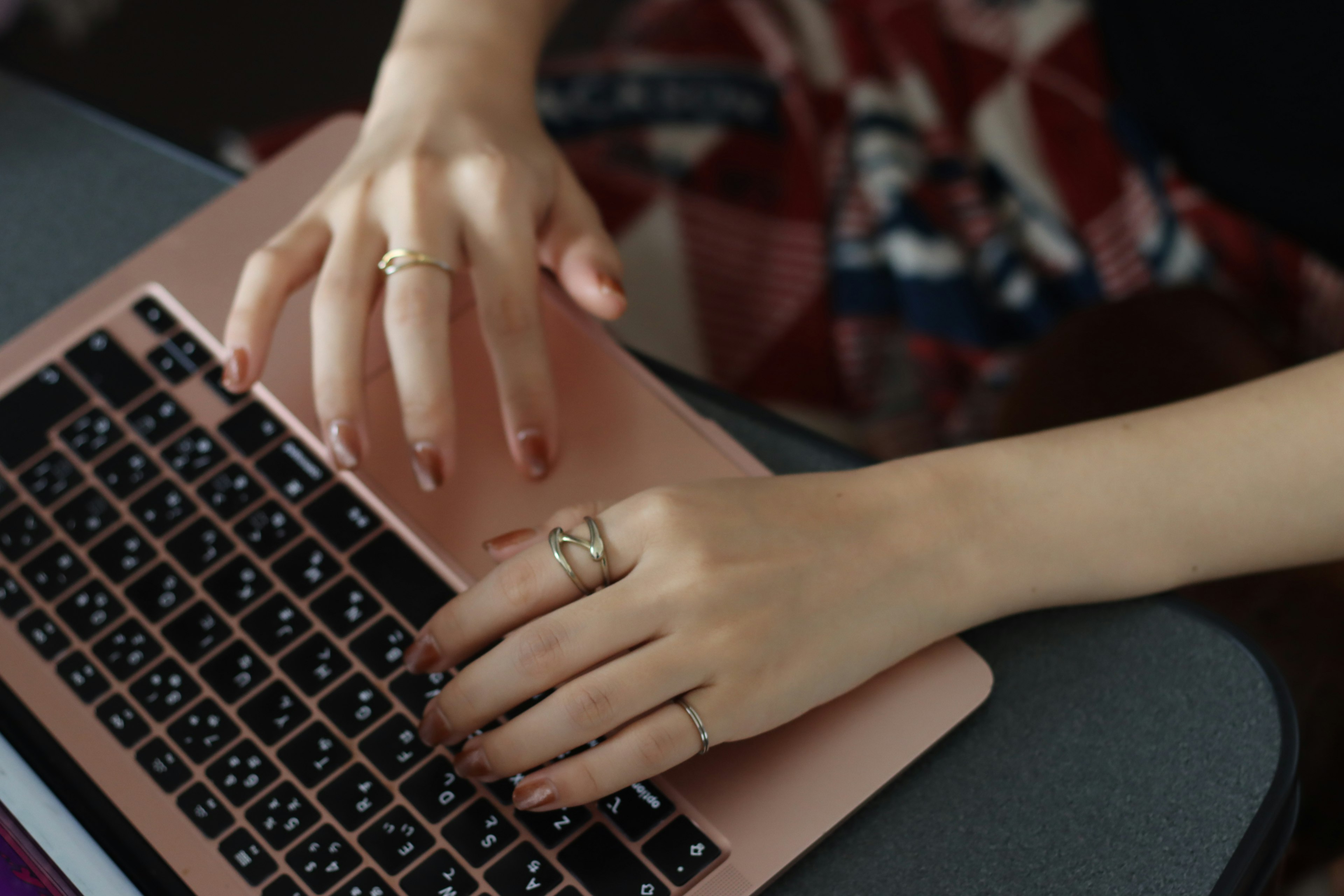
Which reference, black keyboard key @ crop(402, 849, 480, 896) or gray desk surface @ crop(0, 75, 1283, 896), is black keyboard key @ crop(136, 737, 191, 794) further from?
gray desk surface @ crop(0, 75, 1283, 896)

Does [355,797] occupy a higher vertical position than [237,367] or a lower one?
lower

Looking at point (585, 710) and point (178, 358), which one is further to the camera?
point (178, 358)

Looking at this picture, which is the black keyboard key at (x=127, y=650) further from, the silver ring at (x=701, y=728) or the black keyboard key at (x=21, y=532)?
the silver ring at (x=701, y=728)

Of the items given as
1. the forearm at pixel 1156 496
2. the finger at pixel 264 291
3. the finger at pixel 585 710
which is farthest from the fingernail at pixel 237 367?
the forearm at pixel 1156 496

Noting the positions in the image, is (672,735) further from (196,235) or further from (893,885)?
(196,235)

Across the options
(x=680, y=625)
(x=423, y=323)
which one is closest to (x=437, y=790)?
(x=680, y=625)

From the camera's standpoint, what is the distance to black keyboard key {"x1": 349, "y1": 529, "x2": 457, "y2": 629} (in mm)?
498

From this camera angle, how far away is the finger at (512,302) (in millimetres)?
532

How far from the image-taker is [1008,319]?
91 cm

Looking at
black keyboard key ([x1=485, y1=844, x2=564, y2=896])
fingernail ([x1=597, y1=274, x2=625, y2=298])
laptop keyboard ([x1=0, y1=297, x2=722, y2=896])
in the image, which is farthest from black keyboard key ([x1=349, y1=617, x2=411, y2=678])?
fingernail ([x1=597, y1=274, x2=625, y2=298])

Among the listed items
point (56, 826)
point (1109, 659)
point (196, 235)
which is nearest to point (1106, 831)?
point (1109, 659)

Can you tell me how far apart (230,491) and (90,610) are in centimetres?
8

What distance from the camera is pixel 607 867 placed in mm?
439

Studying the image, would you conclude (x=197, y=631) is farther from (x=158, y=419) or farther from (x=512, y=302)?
(x=512, y=302)
